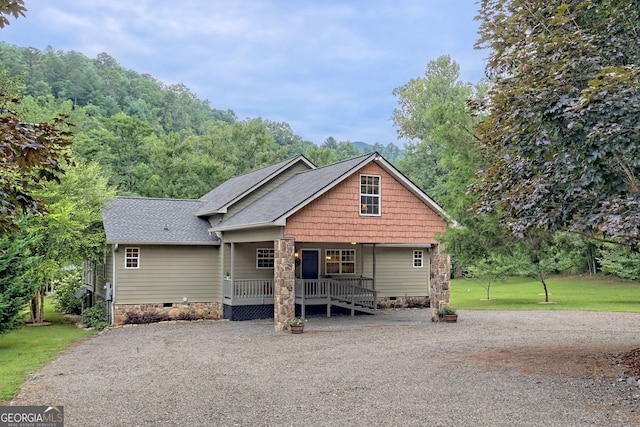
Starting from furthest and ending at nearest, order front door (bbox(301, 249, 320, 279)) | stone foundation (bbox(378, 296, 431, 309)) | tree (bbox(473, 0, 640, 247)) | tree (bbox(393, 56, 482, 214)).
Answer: tree (bbox(393, 56, 482, 214))
stone foundation (bbox(378, 296, 431, 309))
front door (bbox(301, 249, 320, 279))
tree (bbox(473, 0, 640, 247))

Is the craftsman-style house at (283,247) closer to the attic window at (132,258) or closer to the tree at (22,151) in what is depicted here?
the attic window at (132,258)

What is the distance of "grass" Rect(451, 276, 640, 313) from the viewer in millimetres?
25330

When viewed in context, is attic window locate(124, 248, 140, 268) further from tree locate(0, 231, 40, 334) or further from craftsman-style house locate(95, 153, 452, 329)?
tree locate(0, 231, 40, 334)

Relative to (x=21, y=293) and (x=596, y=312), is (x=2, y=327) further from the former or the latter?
(x=596, y=312)

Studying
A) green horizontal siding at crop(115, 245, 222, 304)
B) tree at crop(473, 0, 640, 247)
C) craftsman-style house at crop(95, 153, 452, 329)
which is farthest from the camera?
green horizontal siding at crop(115, 245, 222, 304)

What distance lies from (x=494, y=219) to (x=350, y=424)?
857 centimetres

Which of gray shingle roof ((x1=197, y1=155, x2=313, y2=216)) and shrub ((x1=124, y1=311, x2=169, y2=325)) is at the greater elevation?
gray shingle roof ((x1=197, y1=155, x2=313, y2=216))

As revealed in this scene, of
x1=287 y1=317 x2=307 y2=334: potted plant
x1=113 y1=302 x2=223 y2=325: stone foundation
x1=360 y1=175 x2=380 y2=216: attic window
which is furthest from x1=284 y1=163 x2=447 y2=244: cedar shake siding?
x1=113 y1=302 x2=223 y2=325: stone foundation

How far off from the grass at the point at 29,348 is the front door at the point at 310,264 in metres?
8.34

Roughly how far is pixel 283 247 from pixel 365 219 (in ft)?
10.4

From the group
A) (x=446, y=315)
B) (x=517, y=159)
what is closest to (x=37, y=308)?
(x=446, y=315)

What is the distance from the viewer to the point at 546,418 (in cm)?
720

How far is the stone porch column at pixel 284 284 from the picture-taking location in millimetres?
16766

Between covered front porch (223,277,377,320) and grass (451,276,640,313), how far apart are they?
7.04 m
